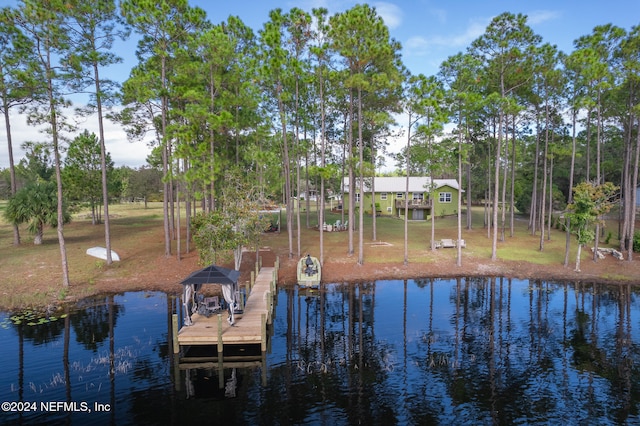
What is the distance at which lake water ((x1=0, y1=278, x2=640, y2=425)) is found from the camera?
11.4 metres

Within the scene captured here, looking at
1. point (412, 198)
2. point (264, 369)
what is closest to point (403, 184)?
point (412, 198)

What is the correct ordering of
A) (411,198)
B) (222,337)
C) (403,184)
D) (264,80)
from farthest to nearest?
(403,184), (411,198), (264,80), (222,337)

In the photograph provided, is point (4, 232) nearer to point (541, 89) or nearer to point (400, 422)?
point (400, 422)

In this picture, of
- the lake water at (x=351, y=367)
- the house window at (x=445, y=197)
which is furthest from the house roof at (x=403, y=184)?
the lake water at (x=351, y=367)

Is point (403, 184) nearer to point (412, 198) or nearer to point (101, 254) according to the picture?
point (412, 198)

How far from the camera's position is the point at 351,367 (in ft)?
46.6

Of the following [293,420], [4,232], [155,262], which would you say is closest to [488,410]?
[293,420]

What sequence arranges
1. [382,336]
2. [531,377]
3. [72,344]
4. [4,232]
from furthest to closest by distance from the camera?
[4,232] → [382,336] → [72,344] → [531,377]

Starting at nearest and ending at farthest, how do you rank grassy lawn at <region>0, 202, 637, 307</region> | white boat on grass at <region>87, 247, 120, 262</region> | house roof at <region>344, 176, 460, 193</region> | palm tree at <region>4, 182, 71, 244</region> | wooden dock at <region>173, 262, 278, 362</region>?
wooden dock at <region>173, 262, 278, 362</region>
grassy lawn at <region>0, 202, 637, 307</region>
white boat on grass at <region>87, 247, 120, 262</region>
palm tree at <region>4, 182, 71, 244</region>
house roof at <region>344, 176, 460, 193</region>

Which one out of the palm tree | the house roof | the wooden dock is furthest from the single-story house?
the wooden dock

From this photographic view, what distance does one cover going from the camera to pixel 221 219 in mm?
21859

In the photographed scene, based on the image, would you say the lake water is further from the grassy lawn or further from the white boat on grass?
the white boat on grass

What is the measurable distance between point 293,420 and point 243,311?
7.66m

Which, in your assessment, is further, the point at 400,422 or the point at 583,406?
the point at 583,406
